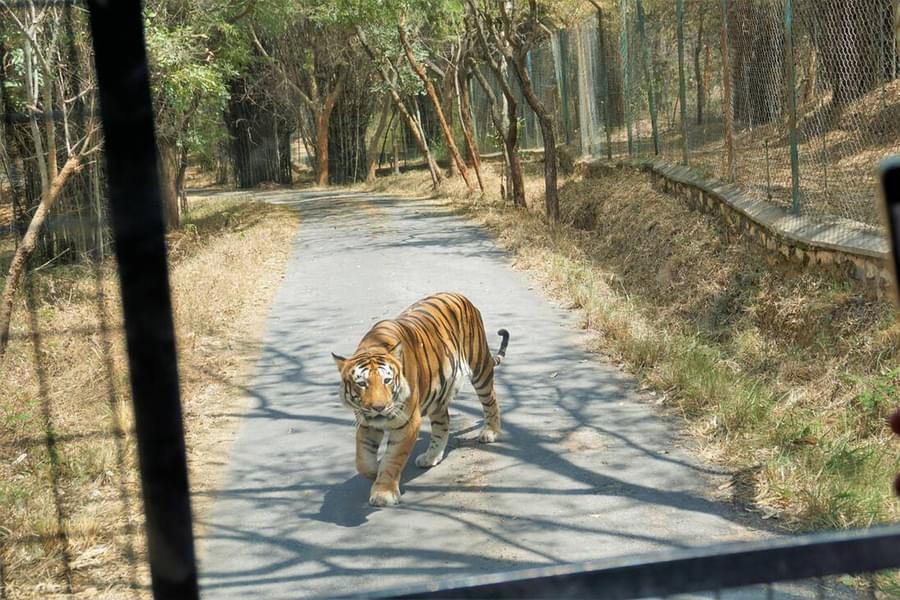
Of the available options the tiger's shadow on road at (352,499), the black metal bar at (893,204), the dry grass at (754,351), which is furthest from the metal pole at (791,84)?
the black metal bar at (893,204)

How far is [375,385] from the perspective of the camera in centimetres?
513

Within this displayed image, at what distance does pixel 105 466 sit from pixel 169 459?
14.5ft

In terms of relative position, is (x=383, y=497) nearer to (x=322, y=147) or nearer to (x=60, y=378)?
(x=60, y=378)

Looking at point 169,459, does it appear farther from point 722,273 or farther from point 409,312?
point 722,273

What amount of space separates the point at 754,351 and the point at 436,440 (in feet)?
9.33

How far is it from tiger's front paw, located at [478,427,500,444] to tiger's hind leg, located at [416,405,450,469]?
306mm

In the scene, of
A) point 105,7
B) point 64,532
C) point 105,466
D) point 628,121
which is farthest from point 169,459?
point 628,121

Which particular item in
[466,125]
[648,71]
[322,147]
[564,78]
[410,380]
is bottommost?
[410,380]

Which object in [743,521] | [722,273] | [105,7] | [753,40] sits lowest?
[743,521]

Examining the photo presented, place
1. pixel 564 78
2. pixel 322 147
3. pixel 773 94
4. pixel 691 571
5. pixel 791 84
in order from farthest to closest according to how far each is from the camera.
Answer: pixel 322 147 → pixel 564 78 → pixel 773 94 → pixel 791 84 → pixel 691 571

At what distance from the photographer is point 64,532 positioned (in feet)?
16.0

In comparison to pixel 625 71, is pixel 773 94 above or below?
below

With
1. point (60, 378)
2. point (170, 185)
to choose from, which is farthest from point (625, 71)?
point (60, 378)

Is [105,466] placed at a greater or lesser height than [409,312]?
lesser
